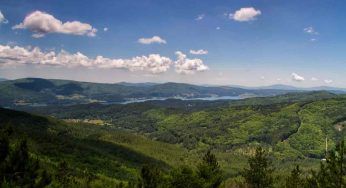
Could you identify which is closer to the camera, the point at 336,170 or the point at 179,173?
the point at 336,170

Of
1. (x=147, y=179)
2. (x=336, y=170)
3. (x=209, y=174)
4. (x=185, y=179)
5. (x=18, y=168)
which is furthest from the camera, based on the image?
(x=209, y=174)

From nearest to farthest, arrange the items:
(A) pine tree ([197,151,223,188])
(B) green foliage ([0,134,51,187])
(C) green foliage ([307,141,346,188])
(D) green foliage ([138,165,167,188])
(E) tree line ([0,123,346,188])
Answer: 1. (B) green foliage ([0,134,51,187])
2. (E) tree line ([0,123,346,188])
3. (C) green foliage ([307,141,346,188])
4. (D) green foliage ([138,165,167,188])
5. (A) pine tree ([197,151,223,188])

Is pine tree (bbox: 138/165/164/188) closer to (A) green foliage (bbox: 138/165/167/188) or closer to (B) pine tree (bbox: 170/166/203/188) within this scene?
(A) green foliage (bbox: 138/165/167/188)

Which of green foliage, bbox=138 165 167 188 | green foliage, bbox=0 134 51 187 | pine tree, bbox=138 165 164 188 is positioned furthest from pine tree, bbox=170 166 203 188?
green foliage, bbox=0 134 51 187

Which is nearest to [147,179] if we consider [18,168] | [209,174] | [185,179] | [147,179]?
[147,179]

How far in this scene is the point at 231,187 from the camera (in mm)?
193125

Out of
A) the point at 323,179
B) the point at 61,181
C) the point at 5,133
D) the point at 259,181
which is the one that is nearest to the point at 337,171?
the point at 323,179

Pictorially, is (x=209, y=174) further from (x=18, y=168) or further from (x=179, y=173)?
(x=18, y=168)

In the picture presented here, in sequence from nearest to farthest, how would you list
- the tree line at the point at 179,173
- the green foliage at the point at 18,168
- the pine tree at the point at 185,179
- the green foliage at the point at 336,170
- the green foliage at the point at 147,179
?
1. the green foliage at the point at 18,168
2. the tree line at the point at 179,173
3. the green foliage at the point at 336,170
4. the green foliage at the point at 147,179
5. the pine tree at the point at 185,179

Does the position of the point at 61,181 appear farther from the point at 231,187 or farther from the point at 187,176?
the point at 231,187

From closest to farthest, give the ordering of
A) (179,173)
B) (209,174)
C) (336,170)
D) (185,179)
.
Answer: (336,170), (185,179), (179,173), (209,174)

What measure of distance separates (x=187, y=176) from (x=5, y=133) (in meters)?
42.9

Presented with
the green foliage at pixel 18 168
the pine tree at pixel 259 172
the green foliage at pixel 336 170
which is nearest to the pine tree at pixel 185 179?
the pine tree at pixel 259 172

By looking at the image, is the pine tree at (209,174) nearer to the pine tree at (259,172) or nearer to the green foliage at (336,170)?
the pine tree at (259,172)
